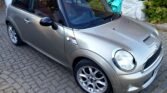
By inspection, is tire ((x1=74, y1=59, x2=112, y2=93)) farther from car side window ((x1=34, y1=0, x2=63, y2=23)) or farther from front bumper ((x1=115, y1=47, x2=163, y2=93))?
car side window ((x1=34, y1=0, x2=63, y2=23))

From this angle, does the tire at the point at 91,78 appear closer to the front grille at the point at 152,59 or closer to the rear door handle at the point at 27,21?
the front grille at the point at 152,59

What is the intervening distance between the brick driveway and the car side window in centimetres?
112

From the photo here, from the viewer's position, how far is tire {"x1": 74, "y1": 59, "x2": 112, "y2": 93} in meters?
3.46

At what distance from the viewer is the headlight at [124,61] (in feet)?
10.6

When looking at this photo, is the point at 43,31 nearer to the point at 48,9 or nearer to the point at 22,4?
the point at 48,9

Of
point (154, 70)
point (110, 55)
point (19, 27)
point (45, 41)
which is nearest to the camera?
point (110, 55)

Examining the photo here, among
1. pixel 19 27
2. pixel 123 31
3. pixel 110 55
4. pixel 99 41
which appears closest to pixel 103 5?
pixel 123 31

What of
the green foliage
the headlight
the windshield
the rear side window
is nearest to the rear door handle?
the rear side window

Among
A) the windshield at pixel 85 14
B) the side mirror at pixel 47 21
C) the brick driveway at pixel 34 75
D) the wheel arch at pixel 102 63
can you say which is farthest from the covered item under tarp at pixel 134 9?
the wheel arch at pixel 102 63

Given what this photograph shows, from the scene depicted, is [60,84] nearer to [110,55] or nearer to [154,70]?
[110,55]

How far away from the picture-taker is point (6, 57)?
5207mm

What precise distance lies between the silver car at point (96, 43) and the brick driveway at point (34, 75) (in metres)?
0.35

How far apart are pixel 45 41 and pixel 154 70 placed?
6.70ft

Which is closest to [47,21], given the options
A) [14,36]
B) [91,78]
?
[91,78]
